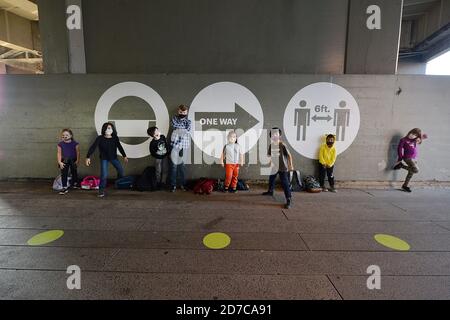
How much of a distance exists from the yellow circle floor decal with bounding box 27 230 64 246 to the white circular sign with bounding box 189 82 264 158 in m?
3.95

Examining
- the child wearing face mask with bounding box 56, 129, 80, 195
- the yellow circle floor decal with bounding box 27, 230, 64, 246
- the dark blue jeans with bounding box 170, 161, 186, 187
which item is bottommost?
the yellow circle floor decal with bounding box 27, 230, 64, 246

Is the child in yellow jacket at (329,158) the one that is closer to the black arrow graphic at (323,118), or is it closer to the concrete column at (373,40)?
the black arrow graphic at (323,118)

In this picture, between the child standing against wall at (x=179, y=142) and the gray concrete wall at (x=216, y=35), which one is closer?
the child standing against wall at (x=179, y=142)

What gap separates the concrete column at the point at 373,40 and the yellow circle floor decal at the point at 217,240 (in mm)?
5950

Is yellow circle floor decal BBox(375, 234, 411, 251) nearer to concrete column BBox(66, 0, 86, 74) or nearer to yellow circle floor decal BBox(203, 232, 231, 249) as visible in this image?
yellow circle floor decal BBox(203, 232, 231, 249)

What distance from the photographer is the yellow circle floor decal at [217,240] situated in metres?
3.39

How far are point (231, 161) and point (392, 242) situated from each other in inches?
149

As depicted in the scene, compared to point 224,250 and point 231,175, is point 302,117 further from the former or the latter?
point 224,250

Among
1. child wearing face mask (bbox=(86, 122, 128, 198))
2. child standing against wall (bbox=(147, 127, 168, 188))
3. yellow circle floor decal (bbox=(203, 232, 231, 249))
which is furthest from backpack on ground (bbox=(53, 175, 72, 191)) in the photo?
yellow circle floor decal (bbox=(203, 232, 231, 249))

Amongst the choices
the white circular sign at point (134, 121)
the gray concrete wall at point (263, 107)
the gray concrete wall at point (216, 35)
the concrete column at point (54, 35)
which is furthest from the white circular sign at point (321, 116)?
the concrete column at point (54, 35)

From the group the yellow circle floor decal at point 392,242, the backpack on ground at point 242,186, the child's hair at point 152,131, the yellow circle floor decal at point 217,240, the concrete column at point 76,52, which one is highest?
the concrete column at point 76,52

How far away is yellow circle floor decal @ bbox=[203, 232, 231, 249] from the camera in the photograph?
11.1ft
